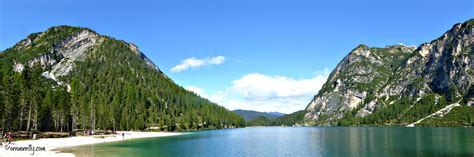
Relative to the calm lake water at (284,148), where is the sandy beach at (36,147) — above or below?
above

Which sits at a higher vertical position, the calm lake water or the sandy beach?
the sandy beach

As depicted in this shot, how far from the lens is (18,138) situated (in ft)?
312

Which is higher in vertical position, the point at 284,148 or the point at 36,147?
the point at 36,147

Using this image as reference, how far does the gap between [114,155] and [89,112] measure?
4546 inches

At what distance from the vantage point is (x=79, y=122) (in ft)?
604

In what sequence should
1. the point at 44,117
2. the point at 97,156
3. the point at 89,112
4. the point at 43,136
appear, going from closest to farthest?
1. the point at 97,156
2. the point at 43,136
3. the point at 44,117
4. the point at 89,112

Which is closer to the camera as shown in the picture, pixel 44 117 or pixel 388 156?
pixel 388 156

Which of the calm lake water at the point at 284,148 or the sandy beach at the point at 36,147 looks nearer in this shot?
the sandy beach at the point at 36,147

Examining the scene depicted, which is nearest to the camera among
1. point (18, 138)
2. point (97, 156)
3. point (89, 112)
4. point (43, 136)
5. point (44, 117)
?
point (97, 156)

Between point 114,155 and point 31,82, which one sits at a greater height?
point 31,82

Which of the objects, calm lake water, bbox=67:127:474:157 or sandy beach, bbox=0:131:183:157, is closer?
sandy beach, bbox=0:131:183:157

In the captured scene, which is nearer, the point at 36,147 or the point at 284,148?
the point at 36,147

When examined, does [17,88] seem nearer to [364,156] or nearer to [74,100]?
[74,100]

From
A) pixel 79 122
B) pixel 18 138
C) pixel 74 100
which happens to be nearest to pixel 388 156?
pixel 18 138
